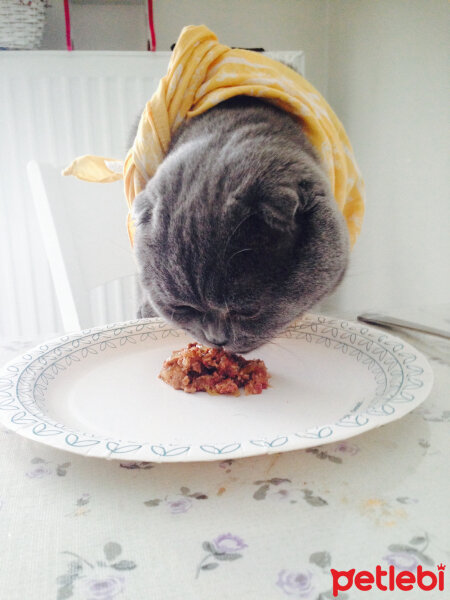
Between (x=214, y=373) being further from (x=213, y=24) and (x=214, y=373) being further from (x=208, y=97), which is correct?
(x=213, y=24)

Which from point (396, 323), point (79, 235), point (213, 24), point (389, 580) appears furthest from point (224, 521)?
point (213, 24)

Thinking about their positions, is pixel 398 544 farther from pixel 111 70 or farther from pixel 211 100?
pixel 111 70

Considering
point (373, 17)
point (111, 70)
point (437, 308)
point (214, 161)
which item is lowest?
point (437, 308)

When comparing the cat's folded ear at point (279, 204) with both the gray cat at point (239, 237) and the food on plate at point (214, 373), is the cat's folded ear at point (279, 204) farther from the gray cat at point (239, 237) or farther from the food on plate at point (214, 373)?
the food on plate at point (214, 373)

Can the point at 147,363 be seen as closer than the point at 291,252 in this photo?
No

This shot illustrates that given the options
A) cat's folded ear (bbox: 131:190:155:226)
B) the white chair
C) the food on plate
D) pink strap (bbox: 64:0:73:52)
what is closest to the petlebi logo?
the food on plate

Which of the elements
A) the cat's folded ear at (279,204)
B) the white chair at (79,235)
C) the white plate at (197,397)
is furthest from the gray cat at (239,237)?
the white chair at (79,235)

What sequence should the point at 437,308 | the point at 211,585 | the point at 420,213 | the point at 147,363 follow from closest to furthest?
the point at 211,585, the point at 147,363, the point at 437,308, the point at 420,213

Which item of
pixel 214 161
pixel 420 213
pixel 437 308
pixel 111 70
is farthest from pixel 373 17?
pixel 214 161

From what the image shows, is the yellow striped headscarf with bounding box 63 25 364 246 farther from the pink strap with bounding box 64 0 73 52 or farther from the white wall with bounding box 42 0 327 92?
the white wall with bounding box 42 0 327 92
